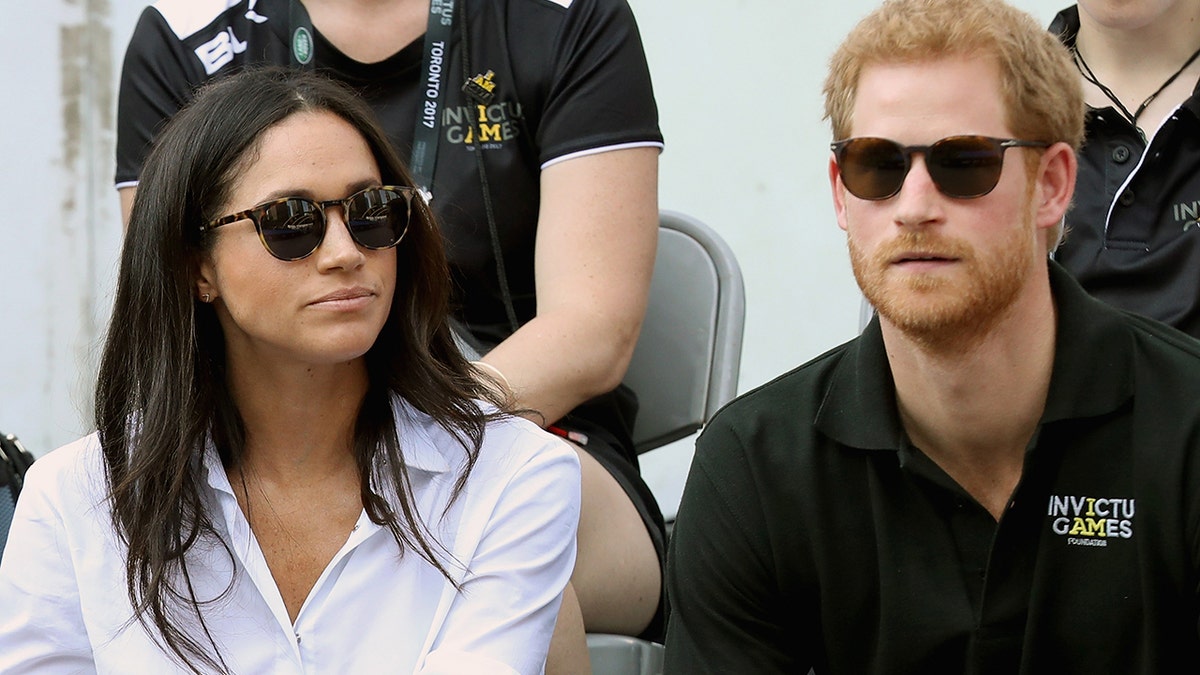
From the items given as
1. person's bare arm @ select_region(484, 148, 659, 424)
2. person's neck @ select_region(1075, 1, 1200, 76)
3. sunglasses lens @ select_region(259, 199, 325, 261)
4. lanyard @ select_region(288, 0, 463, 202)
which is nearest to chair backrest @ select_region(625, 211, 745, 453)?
person's bare arm @ select_region(484, 148, 659, 424)

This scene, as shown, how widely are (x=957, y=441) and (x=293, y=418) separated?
0.91 meters

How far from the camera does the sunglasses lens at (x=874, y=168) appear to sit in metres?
2.03

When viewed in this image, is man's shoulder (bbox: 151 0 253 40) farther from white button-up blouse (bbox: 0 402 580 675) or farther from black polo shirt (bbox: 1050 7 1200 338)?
black polo shirt (bbox: 1050 7 1200 338)

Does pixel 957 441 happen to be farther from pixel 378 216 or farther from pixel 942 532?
pixel 378 216

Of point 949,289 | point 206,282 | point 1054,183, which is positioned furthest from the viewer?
point 206,282

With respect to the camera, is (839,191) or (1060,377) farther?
(839,191)

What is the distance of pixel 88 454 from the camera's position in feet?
7.29

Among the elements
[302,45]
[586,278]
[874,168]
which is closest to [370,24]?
[302,45]

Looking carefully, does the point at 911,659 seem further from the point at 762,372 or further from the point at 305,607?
the point at 762,372

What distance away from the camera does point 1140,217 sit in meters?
2.68

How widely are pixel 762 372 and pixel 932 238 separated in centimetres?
201

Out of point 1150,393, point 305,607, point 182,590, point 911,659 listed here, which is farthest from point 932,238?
A: point 182,590

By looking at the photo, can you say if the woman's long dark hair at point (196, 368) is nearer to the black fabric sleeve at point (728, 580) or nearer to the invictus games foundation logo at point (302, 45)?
the black fabric sleeve at point (728, 580)

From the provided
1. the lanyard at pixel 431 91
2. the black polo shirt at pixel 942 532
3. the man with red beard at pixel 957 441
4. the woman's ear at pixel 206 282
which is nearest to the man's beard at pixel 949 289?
the man with red beard at pixel 957 441
